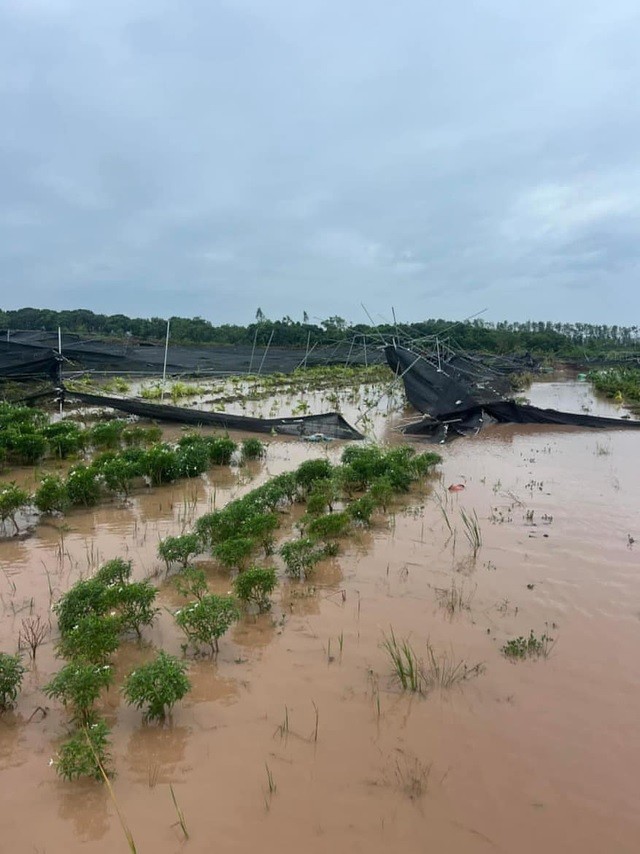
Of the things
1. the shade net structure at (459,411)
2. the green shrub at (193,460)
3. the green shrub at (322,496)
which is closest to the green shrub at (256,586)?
the green shrub at (322,496)

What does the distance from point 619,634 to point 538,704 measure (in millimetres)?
1140

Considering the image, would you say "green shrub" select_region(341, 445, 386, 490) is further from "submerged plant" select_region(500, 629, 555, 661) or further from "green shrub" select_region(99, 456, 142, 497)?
"submerged plant" select_region(500, 629, 555, 661)

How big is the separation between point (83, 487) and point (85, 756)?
4.45 meters

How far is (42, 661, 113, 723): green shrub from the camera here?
10.3 ft

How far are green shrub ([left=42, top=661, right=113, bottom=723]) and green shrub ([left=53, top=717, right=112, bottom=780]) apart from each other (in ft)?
0.61

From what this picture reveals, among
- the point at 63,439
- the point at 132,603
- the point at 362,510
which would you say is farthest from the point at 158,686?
the point at 63,439

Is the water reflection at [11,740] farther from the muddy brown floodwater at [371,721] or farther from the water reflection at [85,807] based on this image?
the water reflection at [85,807]

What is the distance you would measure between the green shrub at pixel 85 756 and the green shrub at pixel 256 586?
5.16 feet

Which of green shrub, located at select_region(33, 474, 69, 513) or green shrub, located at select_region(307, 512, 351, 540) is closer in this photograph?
green shrub, located at select_region(307, 512, 351, 540)

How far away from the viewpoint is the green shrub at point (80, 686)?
3.15 m

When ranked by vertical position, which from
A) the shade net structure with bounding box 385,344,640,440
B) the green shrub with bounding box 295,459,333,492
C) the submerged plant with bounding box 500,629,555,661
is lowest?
the submerged plant with bounding box 500,629,555,661

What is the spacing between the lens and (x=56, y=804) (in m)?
2.76

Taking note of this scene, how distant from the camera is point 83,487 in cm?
688

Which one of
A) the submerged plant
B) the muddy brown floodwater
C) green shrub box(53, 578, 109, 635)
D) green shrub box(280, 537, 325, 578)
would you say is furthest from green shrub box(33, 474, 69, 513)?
the submerged plant
